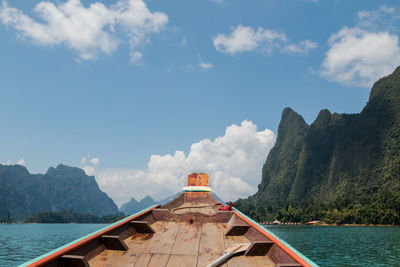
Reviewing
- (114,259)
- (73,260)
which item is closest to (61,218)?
(114,259)

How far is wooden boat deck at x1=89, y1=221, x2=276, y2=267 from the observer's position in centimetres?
432

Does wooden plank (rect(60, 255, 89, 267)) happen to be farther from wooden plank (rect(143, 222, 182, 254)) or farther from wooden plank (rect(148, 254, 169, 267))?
wooden plank (rect(143, 222, 182, 254))

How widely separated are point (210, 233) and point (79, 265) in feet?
8.65

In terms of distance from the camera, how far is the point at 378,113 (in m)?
115

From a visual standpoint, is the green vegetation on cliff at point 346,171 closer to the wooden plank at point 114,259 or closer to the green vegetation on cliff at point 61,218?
the wooden plank at point 114,259

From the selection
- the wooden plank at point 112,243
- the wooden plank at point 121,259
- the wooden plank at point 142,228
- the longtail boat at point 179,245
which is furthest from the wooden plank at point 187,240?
the wooden plank at point 112,243

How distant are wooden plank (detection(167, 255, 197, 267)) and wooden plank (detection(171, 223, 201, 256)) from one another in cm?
16

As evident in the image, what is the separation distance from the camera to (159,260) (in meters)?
4.45

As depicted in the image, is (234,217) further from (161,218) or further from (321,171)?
(321,171)

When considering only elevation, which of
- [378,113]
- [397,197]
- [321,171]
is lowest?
[397,197]

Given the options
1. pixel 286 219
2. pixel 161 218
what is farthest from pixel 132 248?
pixel 286 219

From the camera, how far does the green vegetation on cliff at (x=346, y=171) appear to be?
79.6 meters

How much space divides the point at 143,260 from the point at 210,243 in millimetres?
1233

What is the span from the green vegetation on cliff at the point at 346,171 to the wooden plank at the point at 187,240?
73331 millimetres
